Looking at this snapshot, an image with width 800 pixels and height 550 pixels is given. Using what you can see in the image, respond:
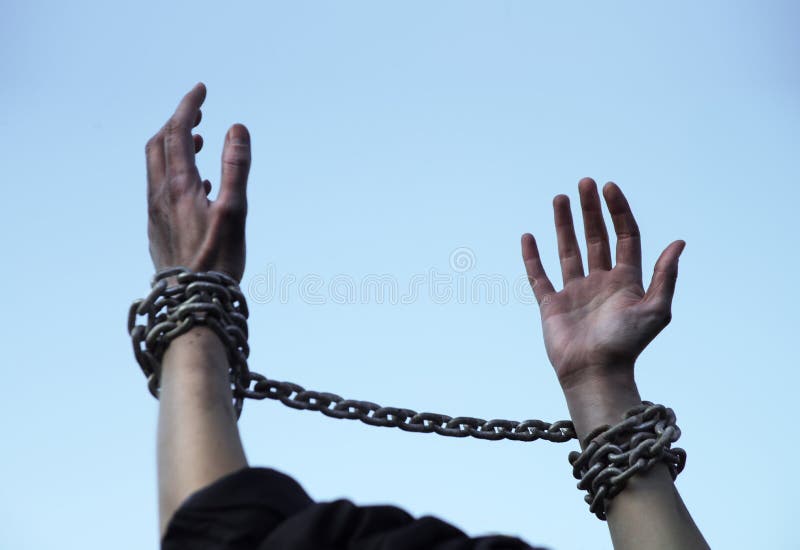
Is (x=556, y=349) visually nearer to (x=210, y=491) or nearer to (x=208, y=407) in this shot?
(x=208, y=407)

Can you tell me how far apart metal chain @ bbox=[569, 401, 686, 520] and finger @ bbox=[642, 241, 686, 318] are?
1.14 feet

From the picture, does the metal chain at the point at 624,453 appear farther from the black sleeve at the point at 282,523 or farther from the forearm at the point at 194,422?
the forearm at the point at 194,422

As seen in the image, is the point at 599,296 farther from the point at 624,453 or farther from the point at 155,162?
the point at 155,162

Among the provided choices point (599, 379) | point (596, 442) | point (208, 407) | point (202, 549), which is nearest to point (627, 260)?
point (599, 379)

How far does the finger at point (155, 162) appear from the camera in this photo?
97.1 inches

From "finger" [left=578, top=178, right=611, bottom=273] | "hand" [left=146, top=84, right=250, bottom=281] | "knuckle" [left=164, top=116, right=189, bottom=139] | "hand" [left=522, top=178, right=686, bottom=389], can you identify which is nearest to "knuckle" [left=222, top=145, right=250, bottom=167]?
"hand" [left=146, top=84, right=250, bottom=281]

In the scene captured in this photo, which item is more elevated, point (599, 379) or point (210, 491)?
point (599, 379)

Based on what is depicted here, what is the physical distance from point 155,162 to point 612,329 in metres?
1.30

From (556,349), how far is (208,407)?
1.33m

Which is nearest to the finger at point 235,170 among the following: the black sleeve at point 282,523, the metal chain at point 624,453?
the black sleeve at point 282,523

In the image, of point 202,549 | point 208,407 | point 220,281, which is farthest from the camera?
point 220,281

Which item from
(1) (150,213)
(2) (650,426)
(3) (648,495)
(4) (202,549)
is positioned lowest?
(4) (202,549)

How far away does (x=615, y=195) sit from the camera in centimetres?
320

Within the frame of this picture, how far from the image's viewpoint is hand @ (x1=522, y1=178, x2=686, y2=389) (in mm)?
2967
